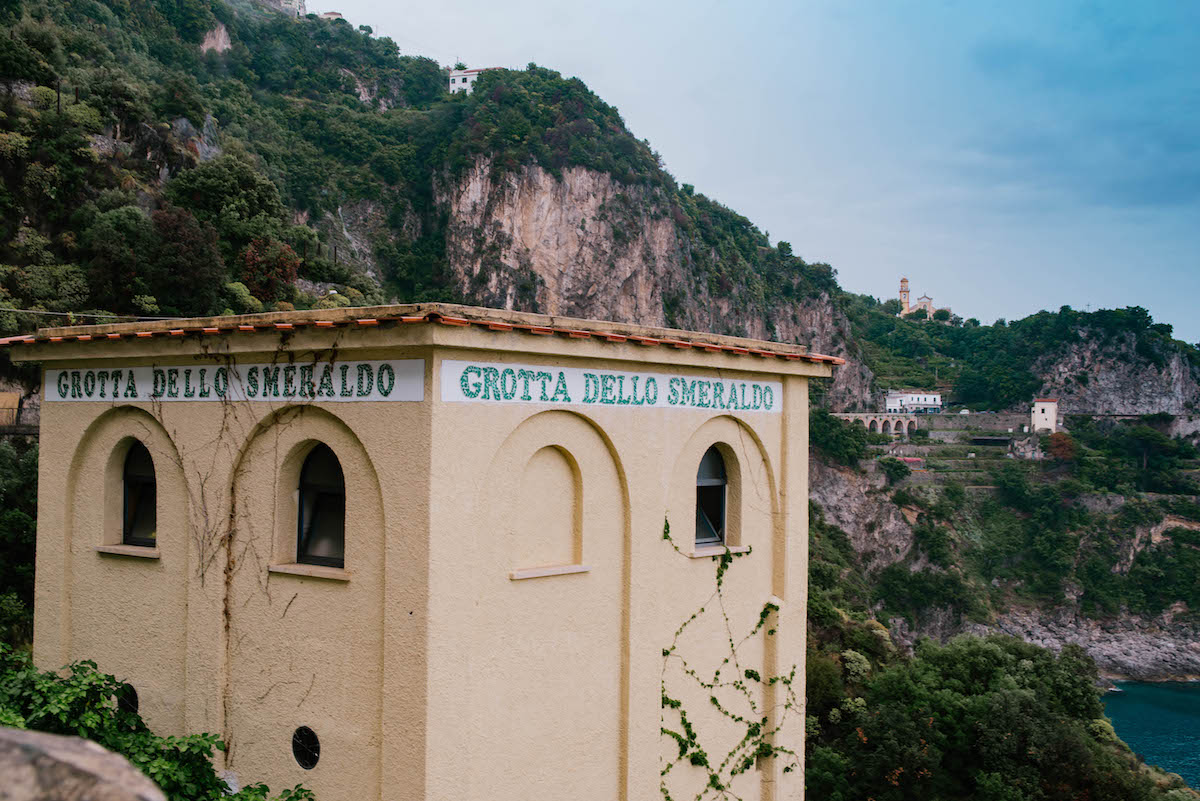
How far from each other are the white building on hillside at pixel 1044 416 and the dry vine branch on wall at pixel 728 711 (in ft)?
353

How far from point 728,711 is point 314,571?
4790mm

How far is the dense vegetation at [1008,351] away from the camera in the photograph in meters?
119

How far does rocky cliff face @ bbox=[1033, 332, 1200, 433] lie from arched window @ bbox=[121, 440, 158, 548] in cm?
12533

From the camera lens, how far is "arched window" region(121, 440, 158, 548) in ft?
30.9

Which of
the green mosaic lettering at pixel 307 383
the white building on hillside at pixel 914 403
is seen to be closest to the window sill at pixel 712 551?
the green mosaic lettering at pixel 307 383

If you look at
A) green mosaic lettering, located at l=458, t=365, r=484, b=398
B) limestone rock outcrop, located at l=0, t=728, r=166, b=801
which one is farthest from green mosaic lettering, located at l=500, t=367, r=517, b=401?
limestone rock outcrop, located at l=0, t=728, r=166, b=801

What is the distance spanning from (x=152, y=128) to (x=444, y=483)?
147ft

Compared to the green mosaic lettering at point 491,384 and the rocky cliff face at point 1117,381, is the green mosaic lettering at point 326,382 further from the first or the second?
the rocky cliff face at point 1117,381

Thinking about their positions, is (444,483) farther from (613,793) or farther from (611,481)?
(613,793)

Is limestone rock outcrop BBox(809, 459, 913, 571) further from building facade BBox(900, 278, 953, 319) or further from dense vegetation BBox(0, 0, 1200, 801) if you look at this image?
building facade BBox(900, 278, 953, 319)

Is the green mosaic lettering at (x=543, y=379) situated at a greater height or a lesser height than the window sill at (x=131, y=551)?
greater

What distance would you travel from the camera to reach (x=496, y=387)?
7.51m

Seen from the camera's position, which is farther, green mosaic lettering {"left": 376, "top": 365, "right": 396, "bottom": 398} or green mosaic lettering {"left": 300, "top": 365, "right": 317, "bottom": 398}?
green mosaic lettering {"left": 300, "top": 365, "right": 317, "bottom": 398}

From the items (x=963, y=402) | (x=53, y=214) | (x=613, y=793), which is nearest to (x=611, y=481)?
(x=613, y=793)
